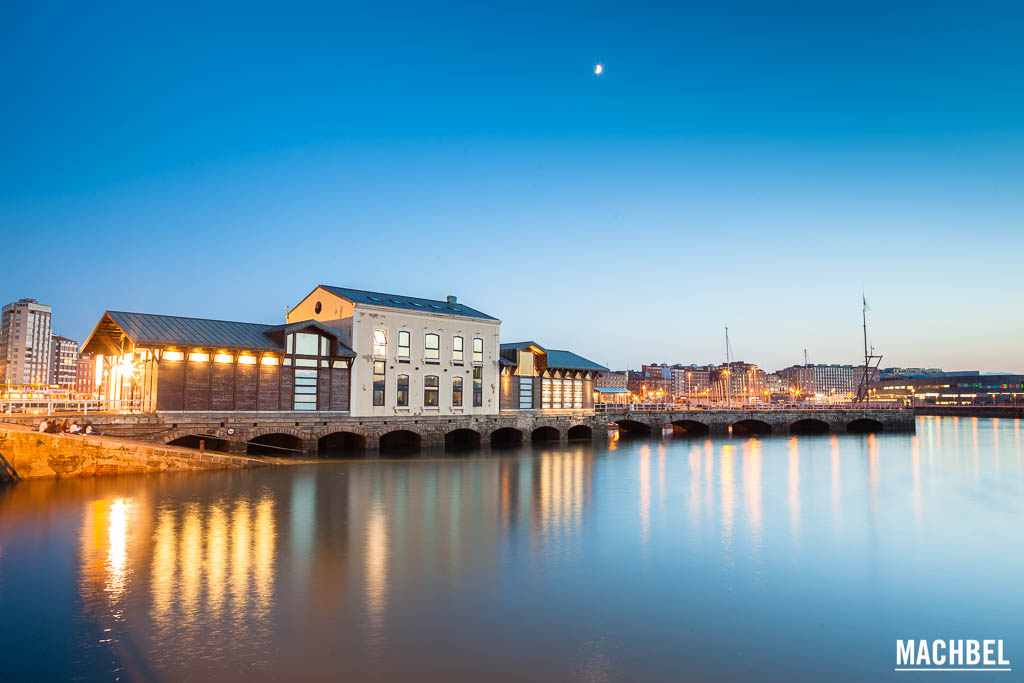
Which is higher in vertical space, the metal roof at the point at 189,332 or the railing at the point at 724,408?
the metal roof at the point at 189,332

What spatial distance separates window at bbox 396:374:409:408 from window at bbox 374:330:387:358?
1174 mm

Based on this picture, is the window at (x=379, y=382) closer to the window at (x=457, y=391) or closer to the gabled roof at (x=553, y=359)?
the window at (x=457, y=391)

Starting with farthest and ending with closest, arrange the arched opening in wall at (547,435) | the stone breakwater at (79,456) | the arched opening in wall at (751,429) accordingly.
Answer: the arched opening in wall at (751,429) < the arched opening in wall at (547,435) < the stone breakwater at (79,456)

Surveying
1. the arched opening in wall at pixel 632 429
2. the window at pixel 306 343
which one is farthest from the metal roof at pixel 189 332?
the arched opening in wall at pixel 632 429

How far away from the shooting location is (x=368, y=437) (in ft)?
131


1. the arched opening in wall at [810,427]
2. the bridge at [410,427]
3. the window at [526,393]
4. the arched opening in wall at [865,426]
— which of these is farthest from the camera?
the arched opening in wall at [865,426]

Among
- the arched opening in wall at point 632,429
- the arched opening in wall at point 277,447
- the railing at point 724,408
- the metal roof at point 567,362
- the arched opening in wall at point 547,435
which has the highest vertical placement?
the metal roof at point 567,362

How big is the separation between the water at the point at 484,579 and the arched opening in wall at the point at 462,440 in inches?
706

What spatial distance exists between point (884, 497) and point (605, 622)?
21510 millimetres

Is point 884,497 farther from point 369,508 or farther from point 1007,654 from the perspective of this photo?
point 369,508

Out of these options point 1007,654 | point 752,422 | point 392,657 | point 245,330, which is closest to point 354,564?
point 392,657

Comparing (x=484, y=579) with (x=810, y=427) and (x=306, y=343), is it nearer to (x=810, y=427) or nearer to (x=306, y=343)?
(x=306, y=343)

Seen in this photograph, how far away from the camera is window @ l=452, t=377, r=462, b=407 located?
1780 inches

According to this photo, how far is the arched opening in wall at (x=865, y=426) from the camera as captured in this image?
261ft
